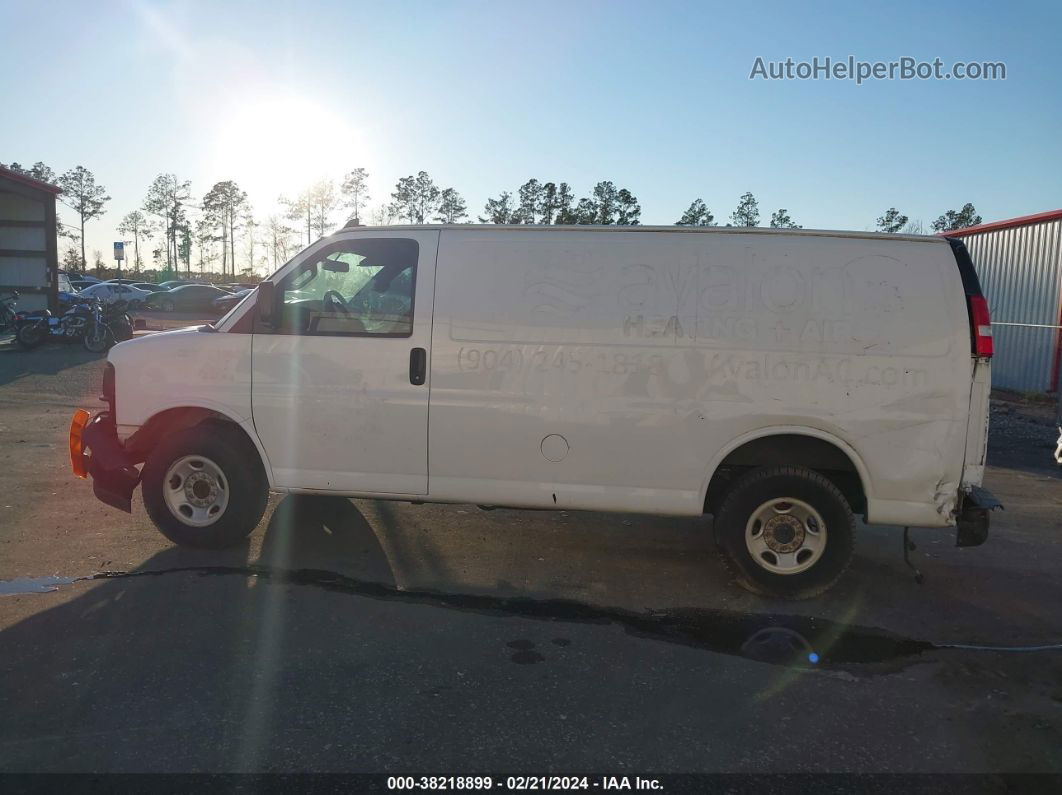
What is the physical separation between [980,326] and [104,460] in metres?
5.81

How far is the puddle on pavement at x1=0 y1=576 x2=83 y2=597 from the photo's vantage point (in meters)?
4.91

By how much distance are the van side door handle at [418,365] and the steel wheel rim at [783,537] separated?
2.29 m

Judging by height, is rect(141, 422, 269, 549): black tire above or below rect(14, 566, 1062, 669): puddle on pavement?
above

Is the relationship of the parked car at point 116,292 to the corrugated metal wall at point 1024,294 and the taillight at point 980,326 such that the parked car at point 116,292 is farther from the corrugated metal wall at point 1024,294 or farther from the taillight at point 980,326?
the taillight at point 980,326

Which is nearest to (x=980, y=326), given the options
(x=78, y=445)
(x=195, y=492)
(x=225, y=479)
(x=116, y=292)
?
(x=225, y=479)

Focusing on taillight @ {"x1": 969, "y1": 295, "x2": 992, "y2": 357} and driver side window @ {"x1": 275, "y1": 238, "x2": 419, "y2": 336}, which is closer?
taillight @ {"x1": 969, "y1": 295, "x2": 992, "y2": 357}

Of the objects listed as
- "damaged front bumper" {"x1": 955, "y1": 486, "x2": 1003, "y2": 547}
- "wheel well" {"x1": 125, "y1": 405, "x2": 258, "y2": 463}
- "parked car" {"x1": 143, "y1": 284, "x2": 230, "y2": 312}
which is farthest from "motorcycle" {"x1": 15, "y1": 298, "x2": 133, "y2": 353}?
"parked car" {"x1": 143, "y1": 284, "x2": 230, "y2": 312}

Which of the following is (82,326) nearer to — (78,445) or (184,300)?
(78,445)

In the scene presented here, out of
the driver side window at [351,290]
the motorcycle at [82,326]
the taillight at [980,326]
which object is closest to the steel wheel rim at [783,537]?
the taillight at [980,326]

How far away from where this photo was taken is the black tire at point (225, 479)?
5.54 metres

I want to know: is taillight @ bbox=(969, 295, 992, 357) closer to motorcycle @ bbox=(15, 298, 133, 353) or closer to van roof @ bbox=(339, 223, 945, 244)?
van roof @ bbox=(339, 223, 945, 244)

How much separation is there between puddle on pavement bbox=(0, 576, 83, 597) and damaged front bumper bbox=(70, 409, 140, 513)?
69cm

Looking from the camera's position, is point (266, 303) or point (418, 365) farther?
point (266, 303)

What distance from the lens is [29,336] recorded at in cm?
1886
